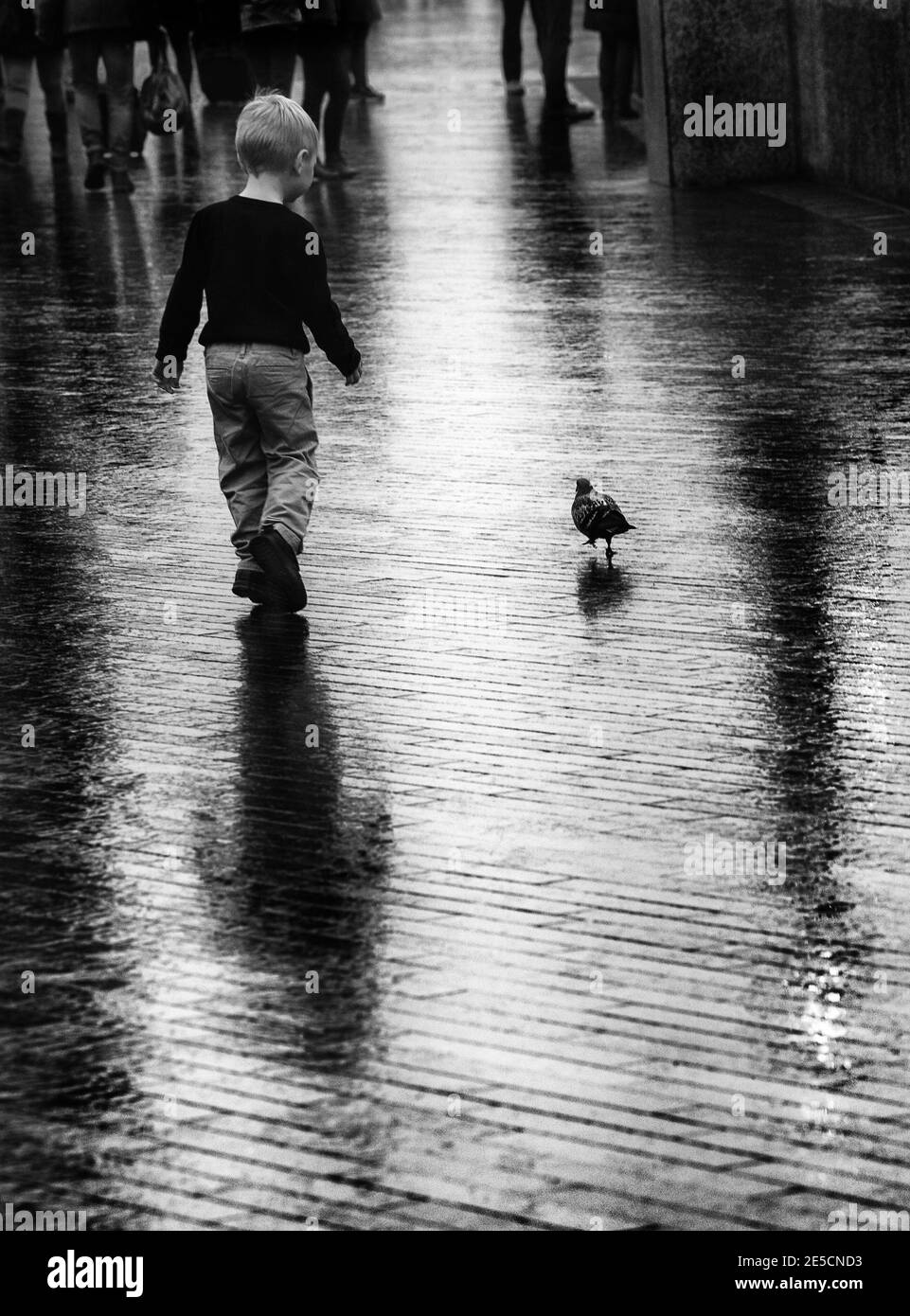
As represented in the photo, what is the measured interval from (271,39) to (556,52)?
171 inches

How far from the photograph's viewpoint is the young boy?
7238 mm

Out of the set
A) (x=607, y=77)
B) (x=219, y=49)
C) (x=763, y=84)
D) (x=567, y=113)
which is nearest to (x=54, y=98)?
(x=219, y=49)

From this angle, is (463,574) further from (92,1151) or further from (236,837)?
(92,1151)

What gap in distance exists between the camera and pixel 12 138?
2108cm

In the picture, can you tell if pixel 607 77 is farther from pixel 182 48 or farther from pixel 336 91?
pixel 182 48

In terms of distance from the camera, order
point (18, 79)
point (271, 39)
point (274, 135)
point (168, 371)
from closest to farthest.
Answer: point (274, 135), point (168, 371), point (271, 39), point (18, 79)

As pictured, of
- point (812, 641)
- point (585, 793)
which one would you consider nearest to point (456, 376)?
point (812, 641)

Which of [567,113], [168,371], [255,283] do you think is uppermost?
[567,113]

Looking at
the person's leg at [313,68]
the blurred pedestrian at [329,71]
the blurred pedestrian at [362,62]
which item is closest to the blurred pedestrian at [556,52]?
the blurred pedestrian at [362,62]

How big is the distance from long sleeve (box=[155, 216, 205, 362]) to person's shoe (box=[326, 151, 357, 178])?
11.4 m

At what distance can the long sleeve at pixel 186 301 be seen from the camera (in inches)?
290

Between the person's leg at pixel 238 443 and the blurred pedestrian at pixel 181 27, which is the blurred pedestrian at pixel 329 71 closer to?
the blurred pedestrian at pixel 181 27

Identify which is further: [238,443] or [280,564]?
[238,443]
